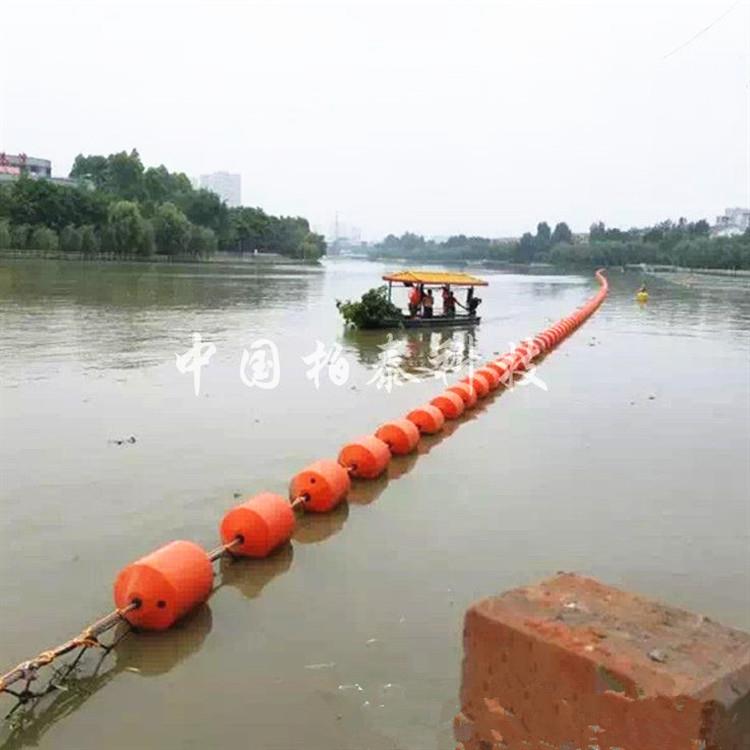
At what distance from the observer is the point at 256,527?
5848 millimetres

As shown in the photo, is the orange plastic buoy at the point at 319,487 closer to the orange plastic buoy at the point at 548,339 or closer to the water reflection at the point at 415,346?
the water reflection at the point at 415,346

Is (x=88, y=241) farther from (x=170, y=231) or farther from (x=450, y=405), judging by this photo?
(x=450, y=405)

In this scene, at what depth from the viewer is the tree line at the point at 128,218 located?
6356 cm

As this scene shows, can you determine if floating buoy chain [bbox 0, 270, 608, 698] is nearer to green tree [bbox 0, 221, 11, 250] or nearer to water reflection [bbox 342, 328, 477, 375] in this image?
water reflection [bbox 342, 328, 477, 375]

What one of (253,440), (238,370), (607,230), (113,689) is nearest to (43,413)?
(253,440)

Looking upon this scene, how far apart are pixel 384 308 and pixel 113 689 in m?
17.7

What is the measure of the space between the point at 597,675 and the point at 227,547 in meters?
4.04

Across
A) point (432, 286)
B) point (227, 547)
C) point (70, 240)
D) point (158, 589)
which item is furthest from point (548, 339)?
point (70, 240)

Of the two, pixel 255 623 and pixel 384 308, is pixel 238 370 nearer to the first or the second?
pixel 384 308

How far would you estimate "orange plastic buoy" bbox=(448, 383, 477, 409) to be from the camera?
11.8 metres

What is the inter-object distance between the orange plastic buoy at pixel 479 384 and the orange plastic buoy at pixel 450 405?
3.48ft

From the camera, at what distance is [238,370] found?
14164 mm

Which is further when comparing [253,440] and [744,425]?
[744,425]

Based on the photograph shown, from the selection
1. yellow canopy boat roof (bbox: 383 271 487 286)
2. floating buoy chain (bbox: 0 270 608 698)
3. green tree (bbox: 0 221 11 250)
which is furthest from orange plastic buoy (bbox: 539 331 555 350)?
green tree (bbox: 0 221 11 250)
